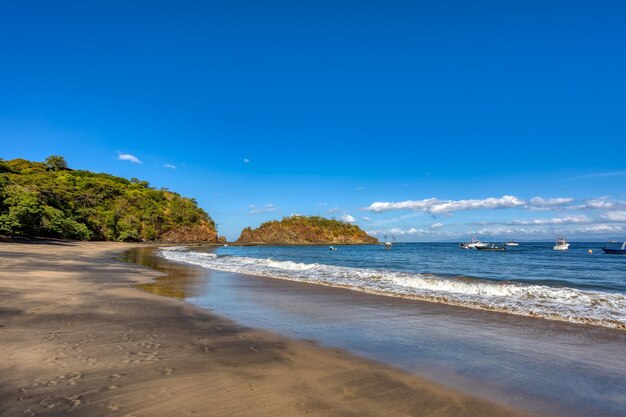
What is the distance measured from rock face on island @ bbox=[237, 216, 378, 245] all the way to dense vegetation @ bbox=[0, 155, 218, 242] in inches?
1509

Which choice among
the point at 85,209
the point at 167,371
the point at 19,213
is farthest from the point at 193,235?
the point at 167,371

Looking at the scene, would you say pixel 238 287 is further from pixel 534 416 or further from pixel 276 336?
pixel 534 416

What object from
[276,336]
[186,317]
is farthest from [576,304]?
[186,317]

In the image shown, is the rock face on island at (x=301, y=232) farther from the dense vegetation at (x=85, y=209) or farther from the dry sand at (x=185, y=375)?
the dry sand at (x=185, y=375)

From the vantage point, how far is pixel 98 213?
8269cm

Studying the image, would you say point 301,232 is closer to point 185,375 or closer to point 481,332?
point 481,332

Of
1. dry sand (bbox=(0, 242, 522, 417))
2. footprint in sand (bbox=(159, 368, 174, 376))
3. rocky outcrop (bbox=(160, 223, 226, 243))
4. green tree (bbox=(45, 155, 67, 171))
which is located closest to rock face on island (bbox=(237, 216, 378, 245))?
rocky outcrop (bbox=(160, 223, 226, 243))

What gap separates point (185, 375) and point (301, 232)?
565 feet

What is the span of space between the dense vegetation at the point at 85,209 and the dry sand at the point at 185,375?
40.6 m

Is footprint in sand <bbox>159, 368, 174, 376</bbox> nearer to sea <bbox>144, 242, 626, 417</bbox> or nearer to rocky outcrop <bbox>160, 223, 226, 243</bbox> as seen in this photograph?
sea <bbox>144, 242, 626, 417</bbox>

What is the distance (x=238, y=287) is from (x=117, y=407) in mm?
11833

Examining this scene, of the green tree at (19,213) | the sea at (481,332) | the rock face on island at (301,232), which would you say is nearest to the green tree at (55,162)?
the rock face on island at (301,232)

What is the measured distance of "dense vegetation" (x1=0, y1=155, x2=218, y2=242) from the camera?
40.0 m

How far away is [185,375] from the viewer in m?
4.52
